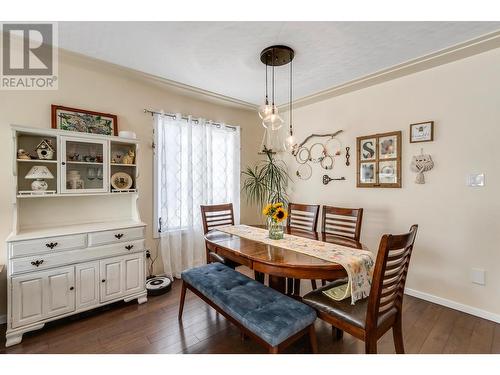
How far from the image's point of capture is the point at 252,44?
198cm

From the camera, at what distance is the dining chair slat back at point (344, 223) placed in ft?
7.29

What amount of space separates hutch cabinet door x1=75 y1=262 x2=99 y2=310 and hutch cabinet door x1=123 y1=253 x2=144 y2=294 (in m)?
0.24

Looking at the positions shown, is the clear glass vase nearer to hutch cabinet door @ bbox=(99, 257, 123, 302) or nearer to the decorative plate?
hutch cabinet door @ bbox=(99, 257, 123, 302)

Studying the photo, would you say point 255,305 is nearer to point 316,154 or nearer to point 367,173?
point 367,173

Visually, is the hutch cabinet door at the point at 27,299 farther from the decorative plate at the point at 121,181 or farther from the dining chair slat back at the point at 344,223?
the dining chair slat back at the point at 344,223

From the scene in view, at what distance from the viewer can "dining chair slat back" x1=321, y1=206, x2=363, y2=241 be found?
87.4 inches

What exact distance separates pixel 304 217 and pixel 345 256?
1.12 m

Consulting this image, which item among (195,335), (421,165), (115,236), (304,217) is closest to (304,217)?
(304,217)

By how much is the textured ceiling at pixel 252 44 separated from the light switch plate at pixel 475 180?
1186 millimetres

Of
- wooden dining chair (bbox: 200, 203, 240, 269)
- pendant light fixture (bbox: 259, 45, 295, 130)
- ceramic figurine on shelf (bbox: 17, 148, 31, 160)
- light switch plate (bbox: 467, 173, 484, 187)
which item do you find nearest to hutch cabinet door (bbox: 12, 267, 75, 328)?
ceramic figurine on shelf (bbox: 17, 148, 31, 160)

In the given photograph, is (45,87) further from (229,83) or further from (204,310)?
(204,310)

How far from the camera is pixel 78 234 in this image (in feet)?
6.55
